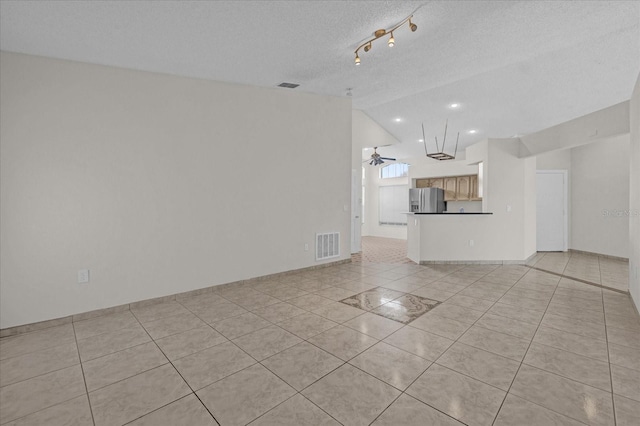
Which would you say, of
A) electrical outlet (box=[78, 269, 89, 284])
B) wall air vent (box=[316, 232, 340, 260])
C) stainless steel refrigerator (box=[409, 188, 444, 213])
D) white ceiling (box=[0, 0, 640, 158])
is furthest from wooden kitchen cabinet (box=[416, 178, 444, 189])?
electrical outlet (box=[78, 269, 89, 284])

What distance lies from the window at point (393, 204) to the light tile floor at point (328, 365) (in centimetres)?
681

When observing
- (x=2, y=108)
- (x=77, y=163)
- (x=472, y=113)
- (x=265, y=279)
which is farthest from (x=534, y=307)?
(x=2, y=108)

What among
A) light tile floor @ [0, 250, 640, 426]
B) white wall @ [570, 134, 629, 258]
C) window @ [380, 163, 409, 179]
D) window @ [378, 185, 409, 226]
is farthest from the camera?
window @ [380, 163, 409, 179]

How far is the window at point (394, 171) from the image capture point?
1057cm

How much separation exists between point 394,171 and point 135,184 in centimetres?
895

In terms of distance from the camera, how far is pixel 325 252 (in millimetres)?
5633

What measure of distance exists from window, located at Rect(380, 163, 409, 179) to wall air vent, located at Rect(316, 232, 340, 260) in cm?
565

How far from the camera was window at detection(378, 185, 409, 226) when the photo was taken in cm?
1045

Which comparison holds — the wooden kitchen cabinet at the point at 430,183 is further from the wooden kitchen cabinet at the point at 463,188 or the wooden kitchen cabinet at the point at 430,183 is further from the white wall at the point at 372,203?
the white wall at the point at 372,203

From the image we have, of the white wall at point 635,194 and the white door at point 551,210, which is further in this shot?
the white door at point 551,210

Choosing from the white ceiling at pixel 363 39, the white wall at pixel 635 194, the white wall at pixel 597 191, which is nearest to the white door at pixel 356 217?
the white ceiling at pixel 363 39

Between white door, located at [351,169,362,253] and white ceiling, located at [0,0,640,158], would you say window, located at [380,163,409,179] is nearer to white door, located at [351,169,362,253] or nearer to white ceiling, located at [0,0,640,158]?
white door, located at [351,169,362,253]

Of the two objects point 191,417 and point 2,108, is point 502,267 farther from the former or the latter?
point 2,108

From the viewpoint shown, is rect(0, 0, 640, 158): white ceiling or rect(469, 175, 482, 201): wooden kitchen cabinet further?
rect(469, 175, 482, 201): wooden kitchen cabinet
